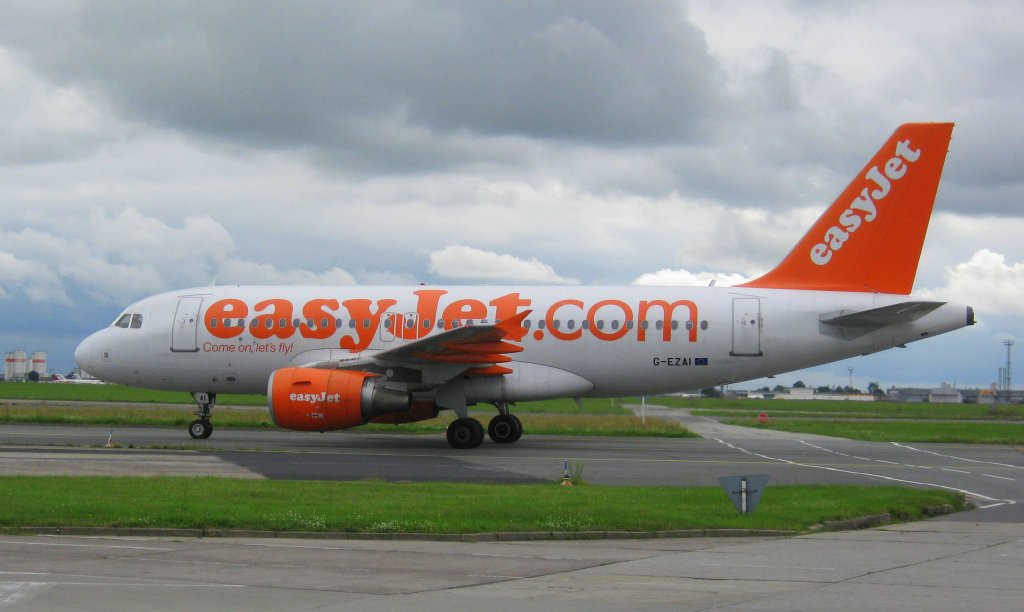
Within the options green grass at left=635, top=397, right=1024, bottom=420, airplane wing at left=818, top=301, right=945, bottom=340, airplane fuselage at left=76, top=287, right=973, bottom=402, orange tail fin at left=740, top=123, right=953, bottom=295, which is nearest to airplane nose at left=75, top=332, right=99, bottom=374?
airplane fuselage at left=76, top=287, right=973, bottom=402

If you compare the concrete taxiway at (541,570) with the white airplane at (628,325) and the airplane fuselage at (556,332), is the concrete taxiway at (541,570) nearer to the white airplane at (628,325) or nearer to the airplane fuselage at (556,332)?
the white airplane at (628,325)

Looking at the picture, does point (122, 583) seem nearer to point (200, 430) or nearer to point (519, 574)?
point (519, 574)

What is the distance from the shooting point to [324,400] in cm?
2594

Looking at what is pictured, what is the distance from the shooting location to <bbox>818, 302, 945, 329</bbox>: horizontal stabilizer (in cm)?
2717

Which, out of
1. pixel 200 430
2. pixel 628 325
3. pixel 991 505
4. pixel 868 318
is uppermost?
pixel 868 318

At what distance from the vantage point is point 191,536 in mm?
13078

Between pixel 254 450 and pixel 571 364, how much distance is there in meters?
8.17

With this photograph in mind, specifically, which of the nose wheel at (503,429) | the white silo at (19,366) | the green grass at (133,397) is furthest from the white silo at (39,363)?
the nose wheel at (503,429)

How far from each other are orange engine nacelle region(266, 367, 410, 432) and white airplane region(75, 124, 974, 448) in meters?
0.56

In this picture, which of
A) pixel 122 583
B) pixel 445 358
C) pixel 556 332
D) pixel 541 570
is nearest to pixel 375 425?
pixel 556 332

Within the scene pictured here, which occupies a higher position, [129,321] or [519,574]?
[129,321]

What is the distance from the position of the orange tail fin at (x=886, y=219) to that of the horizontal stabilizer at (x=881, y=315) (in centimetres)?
105

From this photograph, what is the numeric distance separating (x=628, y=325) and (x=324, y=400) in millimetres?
7940

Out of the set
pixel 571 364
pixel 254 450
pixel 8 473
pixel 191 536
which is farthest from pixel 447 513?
pixel 571 364
